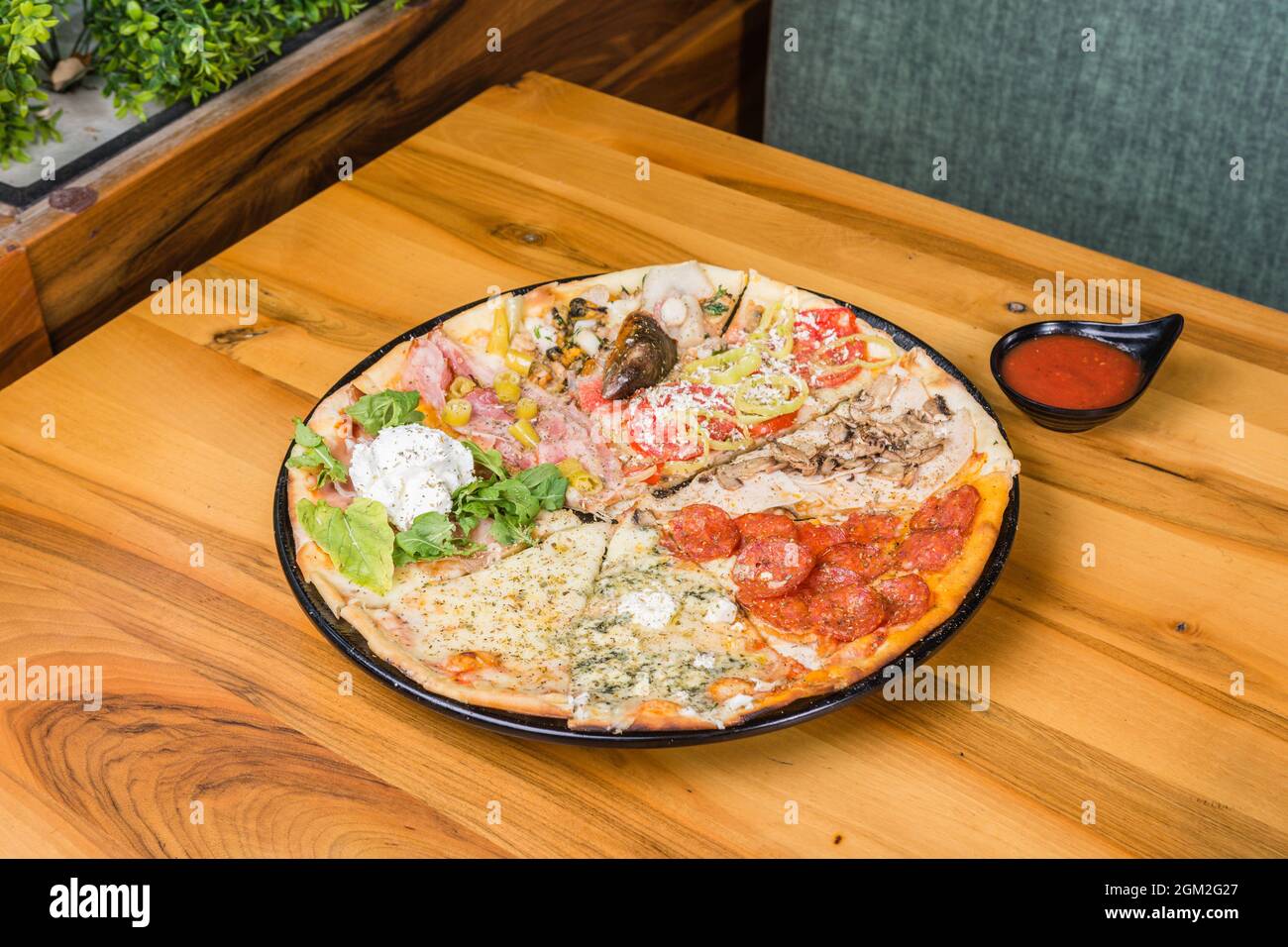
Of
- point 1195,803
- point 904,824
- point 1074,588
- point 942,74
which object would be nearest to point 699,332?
point 1074,588

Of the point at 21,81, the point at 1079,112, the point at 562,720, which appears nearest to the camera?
the point at 562,720

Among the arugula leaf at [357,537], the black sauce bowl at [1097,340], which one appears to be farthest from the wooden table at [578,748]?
the arugula leaf at [357,537]

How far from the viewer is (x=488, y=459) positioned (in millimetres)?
1923

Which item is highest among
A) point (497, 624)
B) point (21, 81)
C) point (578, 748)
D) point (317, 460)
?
point (21, 81)

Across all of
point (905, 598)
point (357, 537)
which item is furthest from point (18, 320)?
point (905, 598)

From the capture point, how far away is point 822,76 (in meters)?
3.70

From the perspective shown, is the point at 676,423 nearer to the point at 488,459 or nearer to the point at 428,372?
the point at 488,459

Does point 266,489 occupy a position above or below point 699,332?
below

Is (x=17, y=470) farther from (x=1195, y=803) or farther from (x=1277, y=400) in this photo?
(x=1277, y=400)

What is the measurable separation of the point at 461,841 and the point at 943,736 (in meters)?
0.63

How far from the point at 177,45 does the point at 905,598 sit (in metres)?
1.85

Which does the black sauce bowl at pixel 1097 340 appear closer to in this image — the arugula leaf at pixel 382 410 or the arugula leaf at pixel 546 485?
the arugula leaf at pixel 546 485

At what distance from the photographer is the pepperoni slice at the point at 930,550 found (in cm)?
175

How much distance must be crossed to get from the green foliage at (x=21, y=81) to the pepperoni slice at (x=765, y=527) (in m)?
1.59
